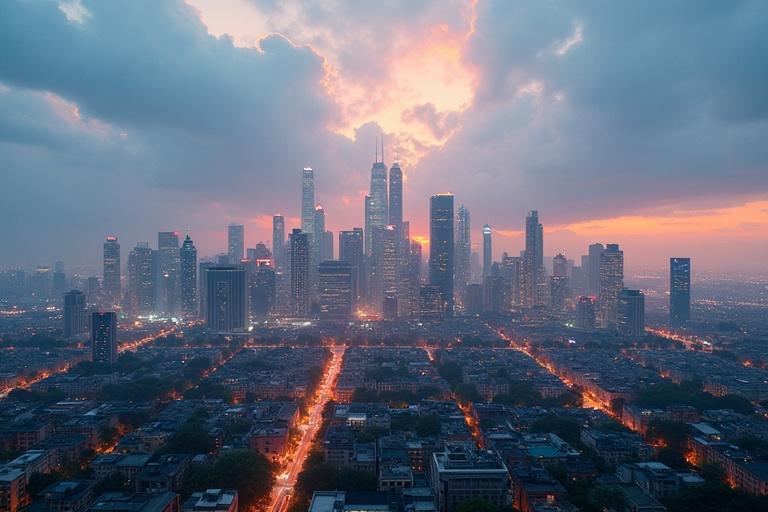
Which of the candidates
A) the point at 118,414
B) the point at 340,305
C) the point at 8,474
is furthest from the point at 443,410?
the point at 340,305

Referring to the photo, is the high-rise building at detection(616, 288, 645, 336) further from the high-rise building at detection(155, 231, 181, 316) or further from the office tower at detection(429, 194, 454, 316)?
the high-rise building at detection(155, 231, 181, 316)

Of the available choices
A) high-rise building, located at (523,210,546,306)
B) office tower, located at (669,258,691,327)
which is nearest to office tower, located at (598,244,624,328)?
office tower, located at (669,258,691,327)

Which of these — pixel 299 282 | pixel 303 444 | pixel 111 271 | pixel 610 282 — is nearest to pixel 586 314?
pixel 610 282

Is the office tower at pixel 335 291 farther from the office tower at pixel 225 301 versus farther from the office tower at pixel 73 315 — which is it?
the office tower at pixel 73 315

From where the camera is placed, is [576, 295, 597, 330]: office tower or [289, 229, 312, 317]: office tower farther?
[289, 229, 312, 317]: office tower

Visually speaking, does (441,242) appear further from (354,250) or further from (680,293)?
(680,293)
